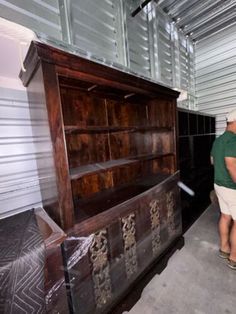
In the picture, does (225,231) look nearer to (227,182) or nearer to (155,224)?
(227,182)

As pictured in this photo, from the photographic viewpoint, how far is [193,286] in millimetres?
Result: 1546

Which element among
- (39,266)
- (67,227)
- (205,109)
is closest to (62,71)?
(67,227)

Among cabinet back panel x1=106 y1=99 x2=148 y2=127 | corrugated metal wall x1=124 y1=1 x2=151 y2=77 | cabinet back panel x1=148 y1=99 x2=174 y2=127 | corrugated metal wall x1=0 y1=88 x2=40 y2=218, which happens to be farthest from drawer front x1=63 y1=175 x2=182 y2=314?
corrugated metal wall x1=124 y1=1 x2=151 y2=77

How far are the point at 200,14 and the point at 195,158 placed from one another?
6.24 ft

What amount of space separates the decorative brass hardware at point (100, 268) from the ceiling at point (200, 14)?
2.57 meters

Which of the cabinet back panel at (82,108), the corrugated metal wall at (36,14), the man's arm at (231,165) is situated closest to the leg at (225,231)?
the man's arm at (231,165)

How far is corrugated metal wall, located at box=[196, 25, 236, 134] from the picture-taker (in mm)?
2646

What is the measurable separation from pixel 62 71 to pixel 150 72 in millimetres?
1365

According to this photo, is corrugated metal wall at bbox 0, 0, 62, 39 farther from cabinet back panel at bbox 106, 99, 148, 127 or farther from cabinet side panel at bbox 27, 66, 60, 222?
cabinet back panel at bbox 106, 99, 148, 127

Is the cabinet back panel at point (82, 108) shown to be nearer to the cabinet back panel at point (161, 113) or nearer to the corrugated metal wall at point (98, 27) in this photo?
the corrugated metal wall at point (98, 27)

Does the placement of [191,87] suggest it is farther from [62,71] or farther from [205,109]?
[62,71]

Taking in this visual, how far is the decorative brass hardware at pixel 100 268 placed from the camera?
1.15 meters

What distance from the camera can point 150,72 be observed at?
79.1 inches

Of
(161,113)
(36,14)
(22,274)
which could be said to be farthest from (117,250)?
(36,14)
